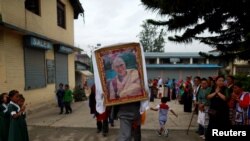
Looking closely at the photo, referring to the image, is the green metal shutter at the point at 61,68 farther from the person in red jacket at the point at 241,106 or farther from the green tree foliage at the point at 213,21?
the person in red jacket at the point at 241,106

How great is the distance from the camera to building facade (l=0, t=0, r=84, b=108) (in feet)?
32.6

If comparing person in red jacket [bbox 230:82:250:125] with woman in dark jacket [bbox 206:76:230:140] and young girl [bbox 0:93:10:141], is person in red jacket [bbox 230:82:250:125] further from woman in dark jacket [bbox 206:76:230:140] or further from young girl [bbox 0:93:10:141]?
young girl [bbox 0:93:10:141]

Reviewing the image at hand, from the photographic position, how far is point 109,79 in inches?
172

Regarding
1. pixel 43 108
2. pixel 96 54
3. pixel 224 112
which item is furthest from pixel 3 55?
pixel 224 112

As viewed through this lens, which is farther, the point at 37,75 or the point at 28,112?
the point at 37,75

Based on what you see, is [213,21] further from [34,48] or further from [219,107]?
[34,48]

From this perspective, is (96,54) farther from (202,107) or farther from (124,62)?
(202,107)

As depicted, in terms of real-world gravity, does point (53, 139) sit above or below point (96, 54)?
below

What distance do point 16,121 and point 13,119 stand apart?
7cm

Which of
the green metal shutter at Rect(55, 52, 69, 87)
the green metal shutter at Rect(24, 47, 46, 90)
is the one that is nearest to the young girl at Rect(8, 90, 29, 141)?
the green metal shutter at Rect(24, 47, 46, 90)

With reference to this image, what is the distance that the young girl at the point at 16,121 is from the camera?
17.3 ft

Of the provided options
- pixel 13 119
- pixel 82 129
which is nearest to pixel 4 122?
pixel 13 119

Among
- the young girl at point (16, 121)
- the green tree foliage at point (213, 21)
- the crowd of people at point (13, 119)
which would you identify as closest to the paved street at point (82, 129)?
the crowd of people at point (13, 119)

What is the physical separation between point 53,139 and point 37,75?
645 cm
